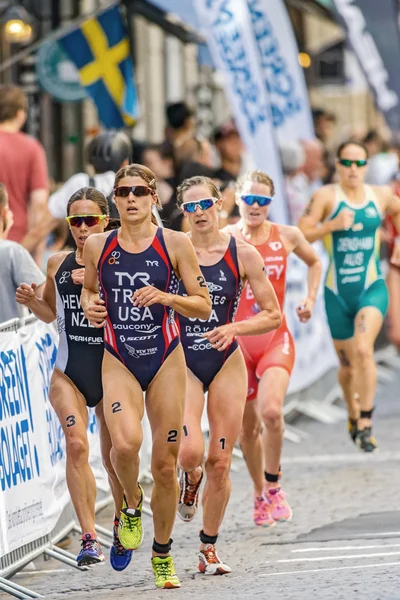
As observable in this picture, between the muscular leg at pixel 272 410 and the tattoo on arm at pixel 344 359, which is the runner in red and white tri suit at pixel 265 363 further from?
the tattoo on arm at pixel 344 359

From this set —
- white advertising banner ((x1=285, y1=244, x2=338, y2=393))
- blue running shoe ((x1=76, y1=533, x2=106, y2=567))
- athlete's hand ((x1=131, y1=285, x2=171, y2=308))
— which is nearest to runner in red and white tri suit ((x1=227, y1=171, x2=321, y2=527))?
blue running shoe ((x1=76, y1=533, x2=106, y2=567))

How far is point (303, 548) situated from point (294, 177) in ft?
26.5

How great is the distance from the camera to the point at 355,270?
13.2m

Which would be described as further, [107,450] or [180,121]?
[180,121]

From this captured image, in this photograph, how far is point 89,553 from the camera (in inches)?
346

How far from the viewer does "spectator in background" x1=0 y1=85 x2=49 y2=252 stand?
12.6 m

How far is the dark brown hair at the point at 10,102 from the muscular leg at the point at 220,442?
3.97 meters

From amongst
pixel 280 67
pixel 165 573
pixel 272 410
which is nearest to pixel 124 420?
pixel 165 573

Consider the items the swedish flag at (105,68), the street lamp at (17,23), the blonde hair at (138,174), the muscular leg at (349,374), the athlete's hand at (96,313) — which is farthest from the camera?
the street lamp at (17,23)

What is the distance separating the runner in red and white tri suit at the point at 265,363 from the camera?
1063cm

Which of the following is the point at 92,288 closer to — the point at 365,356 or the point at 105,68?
the point at 365,356

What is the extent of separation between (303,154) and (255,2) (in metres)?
1.63

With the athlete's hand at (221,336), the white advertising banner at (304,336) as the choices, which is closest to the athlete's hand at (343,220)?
the white advertising banner at (304,336)

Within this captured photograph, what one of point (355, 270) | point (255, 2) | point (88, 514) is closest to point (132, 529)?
point (88, 514)
